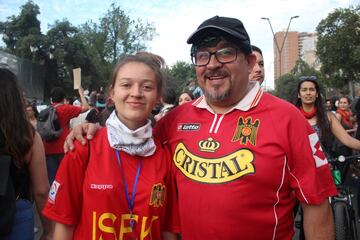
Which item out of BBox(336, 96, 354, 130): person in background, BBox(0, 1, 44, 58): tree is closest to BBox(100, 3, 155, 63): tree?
BBox(0, 1, 44, 58): tree

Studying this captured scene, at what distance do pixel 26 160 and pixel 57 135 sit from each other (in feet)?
14.0

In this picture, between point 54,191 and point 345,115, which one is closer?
point 54,191

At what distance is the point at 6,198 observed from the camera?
7.82 feet

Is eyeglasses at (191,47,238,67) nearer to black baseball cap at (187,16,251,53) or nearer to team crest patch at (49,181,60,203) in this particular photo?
black baseball cap at (187,16,251,53)

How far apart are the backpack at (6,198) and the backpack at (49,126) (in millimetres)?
4426

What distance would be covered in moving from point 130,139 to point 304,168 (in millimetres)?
983

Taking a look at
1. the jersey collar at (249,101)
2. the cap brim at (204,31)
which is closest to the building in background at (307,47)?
the jersey collar at (249,101)

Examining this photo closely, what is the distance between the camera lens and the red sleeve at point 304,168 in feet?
7.14

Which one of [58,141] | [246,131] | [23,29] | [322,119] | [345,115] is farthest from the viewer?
[23,29]

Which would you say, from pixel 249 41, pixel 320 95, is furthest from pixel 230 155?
pixel 320 95

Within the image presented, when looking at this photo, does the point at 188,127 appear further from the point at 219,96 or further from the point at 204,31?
the point at 204,31

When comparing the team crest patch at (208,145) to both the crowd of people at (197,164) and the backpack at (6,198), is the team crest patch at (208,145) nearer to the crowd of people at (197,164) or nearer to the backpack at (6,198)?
the crowd of people at (197,164)

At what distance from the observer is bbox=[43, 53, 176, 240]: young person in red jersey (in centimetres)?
220

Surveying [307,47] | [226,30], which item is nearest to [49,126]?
[226,30]
